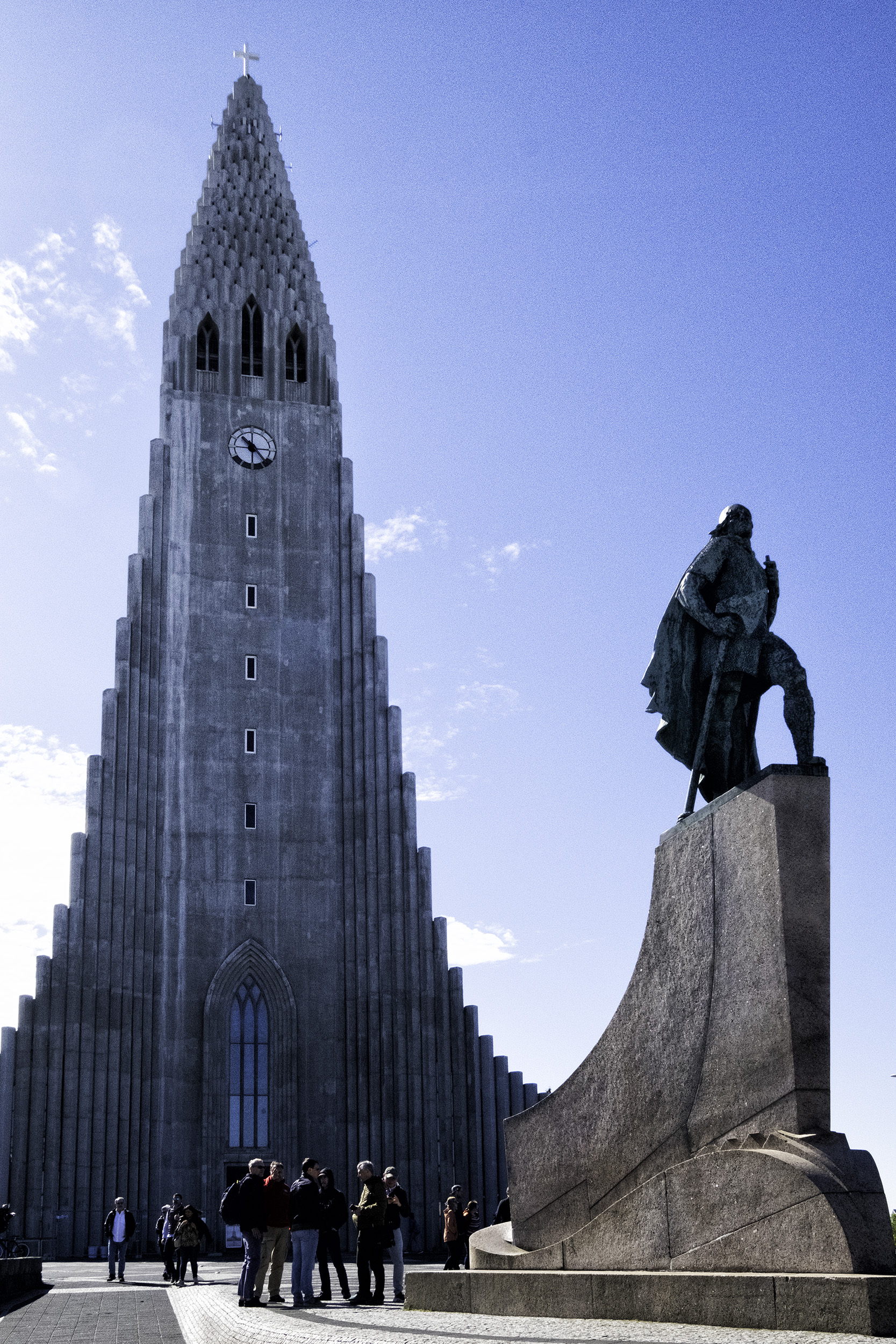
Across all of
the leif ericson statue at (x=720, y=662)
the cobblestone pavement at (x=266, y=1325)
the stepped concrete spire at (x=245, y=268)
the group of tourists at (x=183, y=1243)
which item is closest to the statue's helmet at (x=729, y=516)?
the leif ericson statue at (x=720, y=662)

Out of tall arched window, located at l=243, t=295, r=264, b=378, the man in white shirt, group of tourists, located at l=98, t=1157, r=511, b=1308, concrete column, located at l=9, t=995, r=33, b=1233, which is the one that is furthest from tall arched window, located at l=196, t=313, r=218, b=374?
group of tourists, located at l=98, t=1157, r=511, b=1308

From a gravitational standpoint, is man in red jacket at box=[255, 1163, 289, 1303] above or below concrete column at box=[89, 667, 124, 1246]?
below

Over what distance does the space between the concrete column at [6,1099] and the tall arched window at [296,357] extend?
71.1 feet

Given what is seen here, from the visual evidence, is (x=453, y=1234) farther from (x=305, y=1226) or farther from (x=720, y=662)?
(x=720, y=662)

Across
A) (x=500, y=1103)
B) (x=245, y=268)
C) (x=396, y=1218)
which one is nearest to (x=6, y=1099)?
(x=500, y=1103)

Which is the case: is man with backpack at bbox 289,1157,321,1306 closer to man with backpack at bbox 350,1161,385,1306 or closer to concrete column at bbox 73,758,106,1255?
man with backpack at bbox 350,1161,385,1306

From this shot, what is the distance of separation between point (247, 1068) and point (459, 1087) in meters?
5.64

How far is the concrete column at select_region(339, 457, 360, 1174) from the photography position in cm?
3778

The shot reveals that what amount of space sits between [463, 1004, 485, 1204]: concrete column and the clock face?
17259mm

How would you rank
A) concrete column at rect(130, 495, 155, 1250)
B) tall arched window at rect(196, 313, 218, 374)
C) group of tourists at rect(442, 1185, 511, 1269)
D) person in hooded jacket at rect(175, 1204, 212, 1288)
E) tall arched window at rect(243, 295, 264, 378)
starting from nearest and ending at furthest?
group of tourists at rect(442, 1185, 511, 1269) → person in hooded jacket at rect(175, 1204, 212, 1288) → concrete column at rect(130, 495, 155, 1250) → tall arched window at rect(196, 313, 218, 374) → tall arched window at rect(243, 295, 264, 378)

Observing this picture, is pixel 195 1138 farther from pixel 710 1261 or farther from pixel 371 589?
pixel 710 1261

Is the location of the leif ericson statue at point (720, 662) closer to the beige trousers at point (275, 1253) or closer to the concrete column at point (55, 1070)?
the beige trousers at point (275, 1253)

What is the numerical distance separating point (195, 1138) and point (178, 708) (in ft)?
37.8

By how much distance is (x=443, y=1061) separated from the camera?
38.3m
